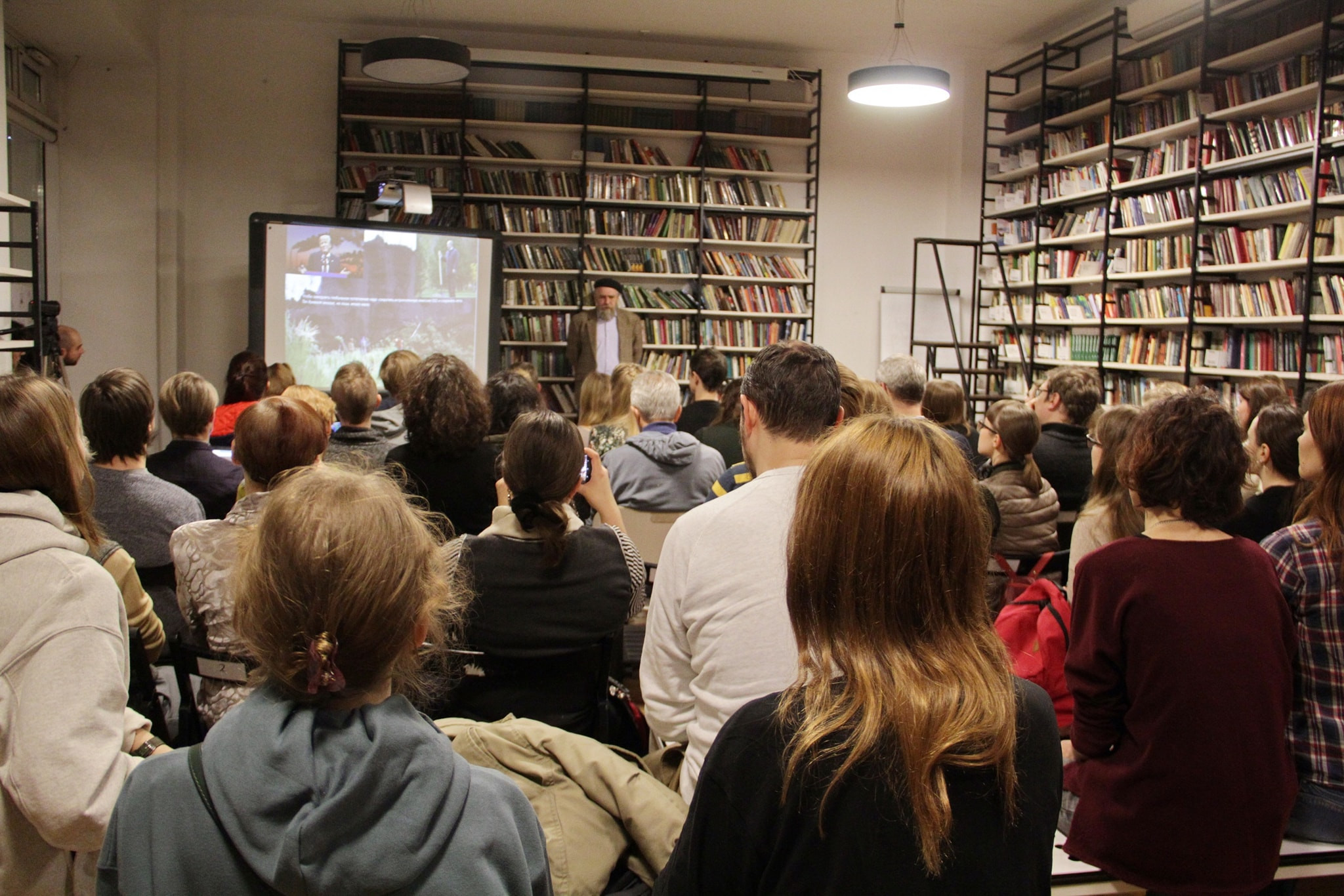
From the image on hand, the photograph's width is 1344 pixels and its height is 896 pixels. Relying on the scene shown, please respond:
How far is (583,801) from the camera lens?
4.48 feet

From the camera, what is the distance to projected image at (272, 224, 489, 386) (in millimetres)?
7051

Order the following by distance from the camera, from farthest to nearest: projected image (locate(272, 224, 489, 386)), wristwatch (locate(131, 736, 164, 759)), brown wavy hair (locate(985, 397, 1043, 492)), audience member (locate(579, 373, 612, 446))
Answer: projected image (locate(272, 224, 489, 386))
audience member (locate(579, 373, 612, 446))
brown wavy hair (locate(985, 397, 1043, 492))
wristwatch (locate(131, 736, 164, 759))

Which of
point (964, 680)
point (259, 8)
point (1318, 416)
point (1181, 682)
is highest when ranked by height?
point (259, 8)

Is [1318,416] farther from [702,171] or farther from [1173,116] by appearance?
[702,171]

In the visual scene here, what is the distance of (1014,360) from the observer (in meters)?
7.98

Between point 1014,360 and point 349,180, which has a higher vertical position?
point 349,180

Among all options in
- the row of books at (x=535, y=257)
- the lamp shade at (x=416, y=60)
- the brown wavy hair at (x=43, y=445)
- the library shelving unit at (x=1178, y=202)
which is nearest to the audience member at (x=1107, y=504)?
the brown wavy hair at (x=43, y=445)

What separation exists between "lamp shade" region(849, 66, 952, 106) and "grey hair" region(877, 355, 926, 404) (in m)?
2.79

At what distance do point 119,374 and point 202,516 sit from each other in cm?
43

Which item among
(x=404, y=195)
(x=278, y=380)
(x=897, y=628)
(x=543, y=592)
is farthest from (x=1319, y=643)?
(x=404, y=195)

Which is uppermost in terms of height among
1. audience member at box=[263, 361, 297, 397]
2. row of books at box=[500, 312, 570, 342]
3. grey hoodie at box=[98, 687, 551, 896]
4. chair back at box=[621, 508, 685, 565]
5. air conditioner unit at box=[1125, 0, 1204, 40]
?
air conditioner unit at box=[1125, 0, 1204, 40]

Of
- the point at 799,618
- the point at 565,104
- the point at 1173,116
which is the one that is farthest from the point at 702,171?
the point at 799,618

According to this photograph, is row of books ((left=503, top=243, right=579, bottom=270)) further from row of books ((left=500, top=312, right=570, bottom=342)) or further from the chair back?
the chair back

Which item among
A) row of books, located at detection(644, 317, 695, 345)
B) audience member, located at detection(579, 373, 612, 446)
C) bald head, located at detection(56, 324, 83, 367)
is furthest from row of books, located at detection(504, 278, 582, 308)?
audience member, located at detection(579, 373, 612, 446)
